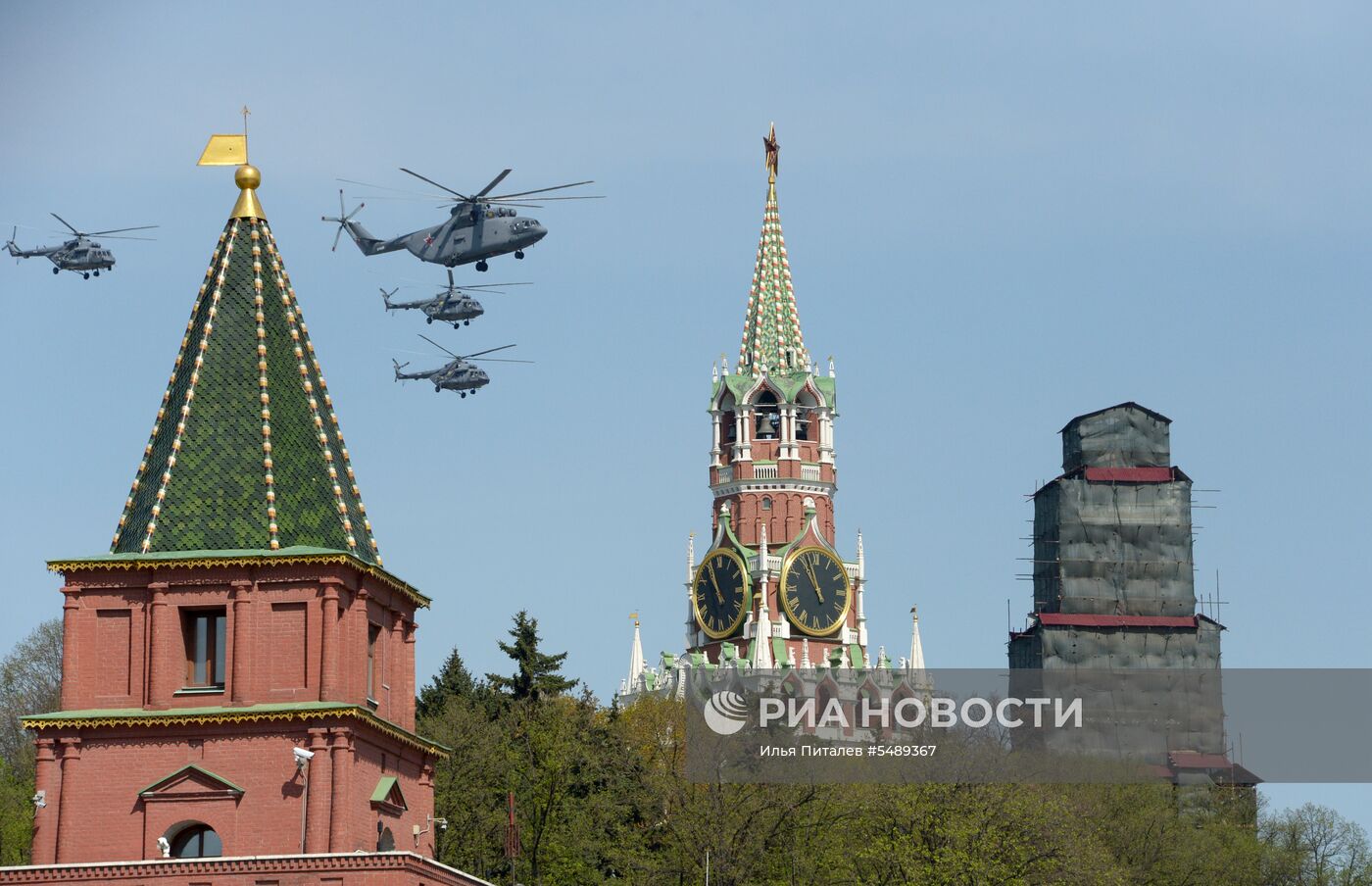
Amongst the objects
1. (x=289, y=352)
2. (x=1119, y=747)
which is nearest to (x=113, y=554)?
(x=289, y=352)

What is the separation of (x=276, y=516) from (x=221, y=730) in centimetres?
479

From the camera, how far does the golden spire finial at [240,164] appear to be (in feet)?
224

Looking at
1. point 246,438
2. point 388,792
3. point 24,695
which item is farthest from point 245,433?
point 24,695

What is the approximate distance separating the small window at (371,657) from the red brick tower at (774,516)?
106761mm

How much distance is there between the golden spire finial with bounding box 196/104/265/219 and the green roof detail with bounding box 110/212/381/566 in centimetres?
31

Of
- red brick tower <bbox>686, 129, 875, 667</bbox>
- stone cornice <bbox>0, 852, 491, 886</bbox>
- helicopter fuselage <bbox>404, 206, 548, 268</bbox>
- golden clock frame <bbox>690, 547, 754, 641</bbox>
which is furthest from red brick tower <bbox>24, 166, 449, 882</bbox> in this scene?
golden clock frame <bbox>690, 547, 754, 641</bbox>

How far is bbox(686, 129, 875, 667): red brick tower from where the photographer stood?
582 feet

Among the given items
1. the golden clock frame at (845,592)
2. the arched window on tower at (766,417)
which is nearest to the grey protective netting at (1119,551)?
the golden clock frame at (845,592)

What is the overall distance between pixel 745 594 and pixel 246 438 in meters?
114

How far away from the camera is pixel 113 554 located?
6406cm

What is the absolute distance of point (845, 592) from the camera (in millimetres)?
178750

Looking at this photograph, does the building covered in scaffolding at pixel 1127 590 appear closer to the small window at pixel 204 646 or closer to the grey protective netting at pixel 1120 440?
the grey protective netting at pixel 1120 440

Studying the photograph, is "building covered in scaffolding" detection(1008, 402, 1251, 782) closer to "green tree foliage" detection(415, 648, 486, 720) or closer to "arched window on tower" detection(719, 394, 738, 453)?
"arched window on tower" detection(719, 394, 738, 453)

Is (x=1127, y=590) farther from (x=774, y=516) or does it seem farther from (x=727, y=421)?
(x=727, y=421)
